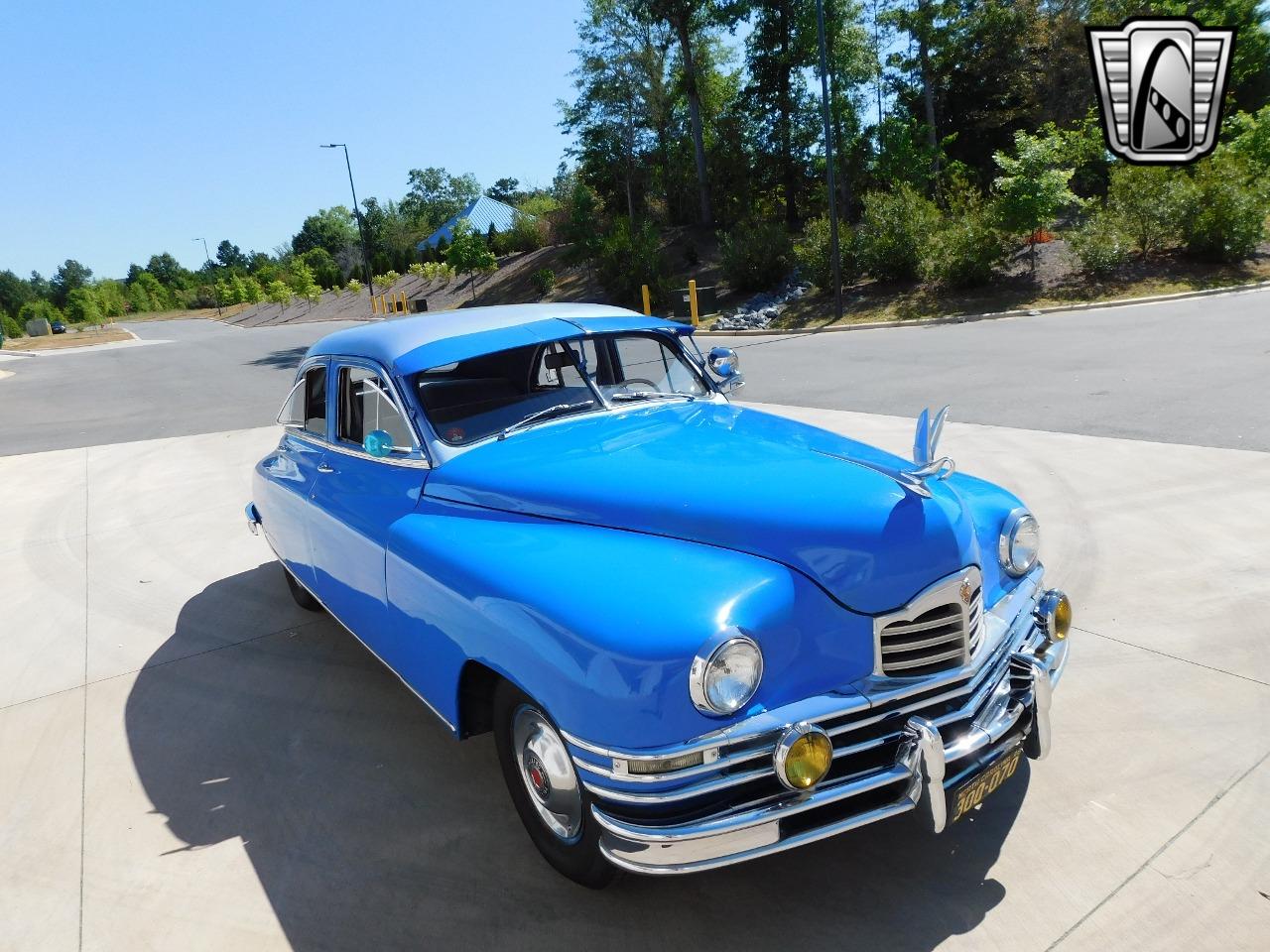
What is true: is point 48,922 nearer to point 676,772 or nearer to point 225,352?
point 676,772

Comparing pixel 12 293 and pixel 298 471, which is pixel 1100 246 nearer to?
pixel 298 471

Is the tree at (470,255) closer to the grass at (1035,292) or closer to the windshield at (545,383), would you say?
the grass at (1035,292)

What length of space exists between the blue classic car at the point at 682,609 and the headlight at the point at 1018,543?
10 mm

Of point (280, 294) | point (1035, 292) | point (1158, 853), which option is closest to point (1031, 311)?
point (1035, 292)

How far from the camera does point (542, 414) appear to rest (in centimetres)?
375

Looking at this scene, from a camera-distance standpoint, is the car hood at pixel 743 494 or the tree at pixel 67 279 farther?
the tree at pixel 67 279

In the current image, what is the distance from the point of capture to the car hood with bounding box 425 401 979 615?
2576 mm

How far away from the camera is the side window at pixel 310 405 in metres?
4.46

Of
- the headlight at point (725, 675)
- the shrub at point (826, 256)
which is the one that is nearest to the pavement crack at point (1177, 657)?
the headlight at point (725, 675)

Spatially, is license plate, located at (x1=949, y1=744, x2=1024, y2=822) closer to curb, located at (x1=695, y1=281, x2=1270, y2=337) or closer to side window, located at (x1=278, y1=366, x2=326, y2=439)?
side window, located at (x1=278, y1=366, x2=326, y2=439)

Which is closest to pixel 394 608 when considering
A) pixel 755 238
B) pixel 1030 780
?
pixel 1030 780

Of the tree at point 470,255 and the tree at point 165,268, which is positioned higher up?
the tree at point 165,268

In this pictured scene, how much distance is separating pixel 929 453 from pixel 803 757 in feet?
4.10

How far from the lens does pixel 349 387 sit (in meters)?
4.14
